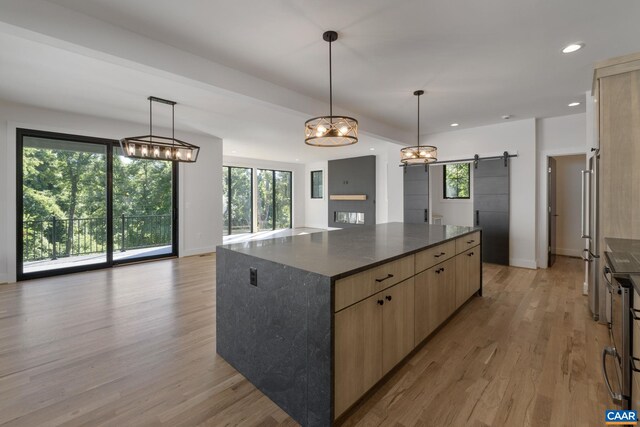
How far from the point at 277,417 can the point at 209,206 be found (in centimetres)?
572

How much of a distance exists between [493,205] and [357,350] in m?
5.11

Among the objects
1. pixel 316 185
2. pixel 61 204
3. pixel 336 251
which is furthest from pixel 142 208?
pixel 316 185

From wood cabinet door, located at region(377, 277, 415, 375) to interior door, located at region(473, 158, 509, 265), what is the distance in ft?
14.1

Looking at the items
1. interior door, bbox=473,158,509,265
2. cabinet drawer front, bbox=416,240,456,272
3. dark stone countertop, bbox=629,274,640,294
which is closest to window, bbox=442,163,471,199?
interior door, bbox=473,158,509,265

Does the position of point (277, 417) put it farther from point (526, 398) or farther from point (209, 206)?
point (209, 206)

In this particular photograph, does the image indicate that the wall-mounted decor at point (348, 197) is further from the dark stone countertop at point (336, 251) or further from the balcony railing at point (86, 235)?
the dark stone countertop at point (336, 251)

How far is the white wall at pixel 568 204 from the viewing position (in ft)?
19.6

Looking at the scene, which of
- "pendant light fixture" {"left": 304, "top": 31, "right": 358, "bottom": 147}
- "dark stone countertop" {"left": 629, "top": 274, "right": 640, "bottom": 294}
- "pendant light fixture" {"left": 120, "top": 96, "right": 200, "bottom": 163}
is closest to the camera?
"dark stone countertop" {"left": 629, "top": 274, "right": 640, "bottom": 294}

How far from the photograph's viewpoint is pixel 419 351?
2.38 meters

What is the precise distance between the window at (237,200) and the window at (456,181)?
241 inches

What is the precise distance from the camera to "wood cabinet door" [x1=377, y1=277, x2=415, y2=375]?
1868mm

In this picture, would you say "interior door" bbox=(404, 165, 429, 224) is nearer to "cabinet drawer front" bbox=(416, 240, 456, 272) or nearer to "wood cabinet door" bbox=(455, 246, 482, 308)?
"wood cabinet door" bbox=(455, 246, 482, 308)

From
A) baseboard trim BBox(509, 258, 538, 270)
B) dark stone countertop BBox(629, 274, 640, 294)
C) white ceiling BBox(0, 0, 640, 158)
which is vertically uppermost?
white ceiling BBox(0, 0, 640, 158)

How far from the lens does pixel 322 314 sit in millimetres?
1474
